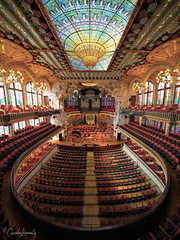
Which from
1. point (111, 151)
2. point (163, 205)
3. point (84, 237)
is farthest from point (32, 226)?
point (111, 151)

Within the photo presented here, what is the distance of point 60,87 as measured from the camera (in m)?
15.2

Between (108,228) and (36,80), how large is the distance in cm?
1459

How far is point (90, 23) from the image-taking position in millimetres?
5121

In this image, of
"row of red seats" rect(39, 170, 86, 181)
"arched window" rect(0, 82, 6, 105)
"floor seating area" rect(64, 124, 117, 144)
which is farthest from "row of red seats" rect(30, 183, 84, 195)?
"floor seating area" rect(64, 124, 117, 144)

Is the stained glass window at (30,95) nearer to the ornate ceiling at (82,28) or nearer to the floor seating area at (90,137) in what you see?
the ornate ceiling at (82,28)

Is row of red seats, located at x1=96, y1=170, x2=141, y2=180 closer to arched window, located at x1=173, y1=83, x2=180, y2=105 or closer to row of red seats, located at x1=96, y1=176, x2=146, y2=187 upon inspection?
row of red seats, located at x1=96, y1=176, x2=146, y2=187

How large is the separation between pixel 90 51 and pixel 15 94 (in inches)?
390

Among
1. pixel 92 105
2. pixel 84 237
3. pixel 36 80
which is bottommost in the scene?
pixel 84 237

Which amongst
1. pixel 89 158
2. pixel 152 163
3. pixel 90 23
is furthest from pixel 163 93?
pixel 89 158

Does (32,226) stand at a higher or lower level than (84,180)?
higher

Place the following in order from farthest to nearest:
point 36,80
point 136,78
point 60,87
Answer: point 60,87 → point 136,78 → point 36,80

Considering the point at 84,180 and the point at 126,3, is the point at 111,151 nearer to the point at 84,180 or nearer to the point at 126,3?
the point at 84,180

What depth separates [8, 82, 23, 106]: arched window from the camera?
1074 cm

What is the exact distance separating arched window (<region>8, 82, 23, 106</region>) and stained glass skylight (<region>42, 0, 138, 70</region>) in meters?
8.04
